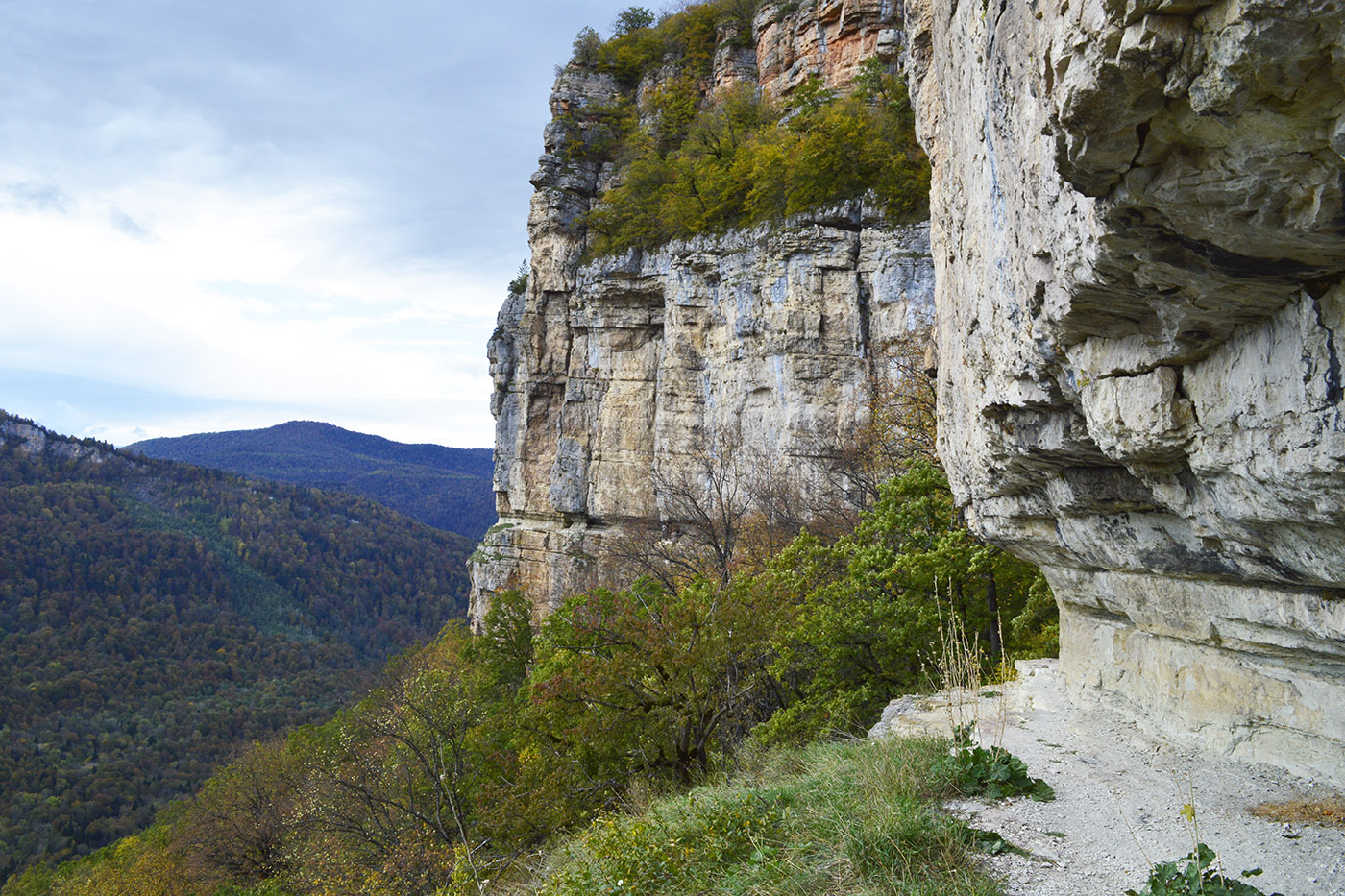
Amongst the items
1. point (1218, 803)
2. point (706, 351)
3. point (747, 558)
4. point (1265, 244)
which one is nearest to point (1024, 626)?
point (1218, 803)

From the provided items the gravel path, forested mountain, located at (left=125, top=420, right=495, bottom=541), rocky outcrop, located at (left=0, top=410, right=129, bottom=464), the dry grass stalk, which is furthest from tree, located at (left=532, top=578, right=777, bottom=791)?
forested mountain, located at (left=125, top=420, right=495, bottom=541)

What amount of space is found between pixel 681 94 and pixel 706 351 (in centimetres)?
1366

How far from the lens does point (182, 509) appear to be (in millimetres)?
96000

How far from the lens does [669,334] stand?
29453mm

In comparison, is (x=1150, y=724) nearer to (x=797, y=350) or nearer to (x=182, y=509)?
(x=797, y=350)

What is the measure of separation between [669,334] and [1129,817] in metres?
26.1

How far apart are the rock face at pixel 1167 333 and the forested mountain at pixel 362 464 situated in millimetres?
134957

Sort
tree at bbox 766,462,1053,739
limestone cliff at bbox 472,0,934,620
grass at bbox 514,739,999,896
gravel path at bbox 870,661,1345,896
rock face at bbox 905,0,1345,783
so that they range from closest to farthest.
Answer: rock face at bbox 905,0,1345,783
gravel path at bbox 870,661,1345,896
grass at bbox 514,739,999,896
tree at bbox 766,462,1053,739
limestone cliff at bbox 472,0,934,620

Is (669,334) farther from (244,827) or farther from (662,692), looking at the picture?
(244,827)

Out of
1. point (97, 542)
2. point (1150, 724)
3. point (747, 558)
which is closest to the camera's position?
point (1150, 724)

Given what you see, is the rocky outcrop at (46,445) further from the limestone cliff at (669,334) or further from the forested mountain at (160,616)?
the limestone cliff at (669,334)

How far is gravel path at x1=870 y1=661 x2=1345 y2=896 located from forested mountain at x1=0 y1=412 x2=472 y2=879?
4850cm

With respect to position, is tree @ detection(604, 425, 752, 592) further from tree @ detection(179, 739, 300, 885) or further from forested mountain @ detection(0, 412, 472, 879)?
forested mountain @ detection(0, 412, 472, 879)

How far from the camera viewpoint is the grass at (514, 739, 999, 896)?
3725 millimetres
